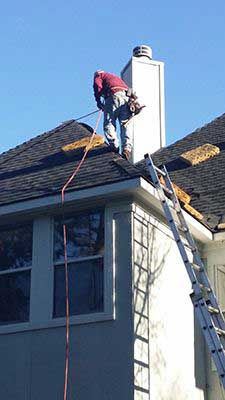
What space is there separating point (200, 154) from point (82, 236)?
13.9 ft

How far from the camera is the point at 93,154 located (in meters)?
12.0

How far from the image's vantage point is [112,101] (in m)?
13.3

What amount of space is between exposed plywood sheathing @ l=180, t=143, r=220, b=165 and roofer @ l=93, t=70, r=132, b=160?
1.69m

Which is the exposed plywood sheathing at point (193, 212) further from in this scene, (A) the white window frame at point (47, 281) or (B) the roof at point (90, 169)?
(A) the white window frame at point (47, 281)

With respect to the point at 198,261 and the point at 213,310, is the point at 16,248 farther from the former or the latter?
the point at 213,310

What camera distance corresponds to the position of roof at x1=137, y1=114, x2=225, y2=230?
41.5 ft

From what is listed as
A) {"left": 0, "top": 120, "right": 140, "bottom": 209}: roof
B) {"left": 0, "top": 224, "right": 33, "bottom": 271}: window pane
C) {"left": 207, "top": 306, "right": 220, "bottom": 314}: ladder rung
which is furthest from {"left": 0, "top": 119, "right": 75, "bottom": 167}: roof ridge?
{"left": 207, "top": 306, "right": 220, "bottom": 314}: ladder rung

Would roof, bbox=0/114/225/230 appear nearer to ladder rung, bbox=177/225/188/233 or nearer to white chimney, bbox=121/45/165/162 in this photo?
ladder rung, bbox=177/225/188/233

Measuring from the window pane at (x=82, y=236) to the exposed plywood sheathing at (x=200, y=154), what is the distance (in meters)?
3.86

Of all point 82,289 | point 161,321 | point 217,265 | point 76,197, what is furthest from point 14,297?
point 217,265

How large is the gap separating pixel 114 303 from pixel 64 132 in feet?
14.3

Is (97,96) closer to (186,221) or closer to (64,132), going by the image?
(64,132)

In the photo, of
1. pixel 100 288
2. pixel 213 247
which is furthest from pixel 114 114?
pixel 100 288

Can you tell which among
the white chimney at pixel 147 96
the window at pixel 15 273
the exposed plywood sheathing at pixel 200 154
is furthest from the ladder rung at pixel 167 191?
the white chimney at pixel 147 96
